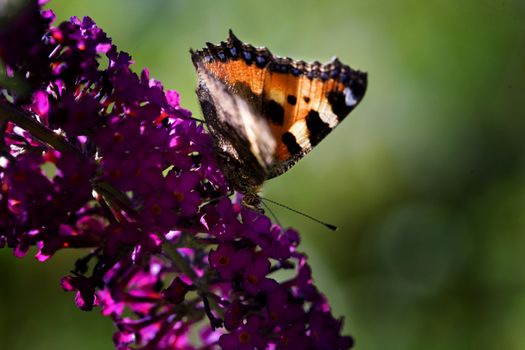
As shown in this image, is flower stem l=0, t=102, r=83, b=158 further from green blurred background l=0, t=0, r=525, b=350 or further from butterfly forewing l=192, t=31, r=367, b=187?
green blurred background l=0, t=0, r=525, b=350

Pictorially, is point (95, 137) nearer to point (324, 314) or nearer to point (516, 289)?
point (324, 314)

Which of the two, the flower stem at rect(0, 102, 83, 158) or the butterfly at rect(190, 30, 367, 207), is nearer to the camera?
the flower stem at rect(0, 102, 83, 158)

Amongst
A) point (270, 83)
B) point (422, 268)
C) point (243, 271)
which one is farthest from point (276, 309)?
point (422, 268)

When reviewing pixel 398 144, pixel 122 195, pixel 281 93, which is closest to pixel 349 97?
pixel 281 93

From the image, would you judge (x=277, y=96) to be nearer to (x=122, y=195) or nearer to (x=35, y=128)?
(x=122, y=195)

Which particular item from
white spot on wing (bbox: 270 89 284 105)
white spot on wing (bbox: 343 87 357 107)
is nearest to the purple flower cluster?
white spot on wing (bbox: 270 89 284 105)
